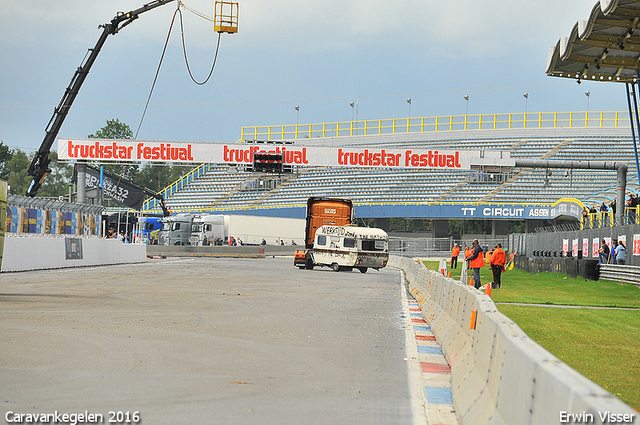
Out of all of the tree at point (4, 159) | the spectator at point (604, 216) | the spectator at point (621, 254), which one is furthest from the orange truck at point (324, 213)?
the tree at point (4, 159)

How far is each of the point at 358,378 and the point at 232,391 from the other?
154cm

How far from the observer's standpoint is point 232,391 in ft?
23.3

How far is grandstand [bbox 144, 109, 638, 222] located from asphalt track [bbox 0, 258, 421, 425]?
49.7 meters

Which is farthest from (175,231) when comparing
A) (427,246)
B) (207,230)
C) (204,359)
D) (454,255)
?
(204,359)

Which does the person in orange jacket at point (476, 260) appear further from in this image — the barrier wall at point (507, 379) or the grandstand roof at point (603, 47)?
the barrier wall at point (507, 379)

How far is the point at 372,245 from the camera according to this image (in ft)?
125

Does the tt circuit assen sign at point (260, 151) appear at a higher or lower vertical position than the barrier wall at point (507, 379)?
higher

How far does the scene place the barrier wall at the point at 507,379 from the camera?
124 inches

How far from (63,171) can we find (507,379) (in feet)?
460

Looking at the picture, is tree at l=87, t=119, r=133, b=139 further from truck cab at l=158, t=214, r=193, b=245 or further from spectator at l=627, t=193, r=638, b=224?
spectator at l=627, t=193, r=638, b=224

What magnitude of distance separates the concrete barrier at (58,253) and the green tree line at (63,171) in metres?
81.1

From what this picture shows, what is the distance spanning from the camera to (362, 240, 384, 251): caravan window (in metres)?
38.0

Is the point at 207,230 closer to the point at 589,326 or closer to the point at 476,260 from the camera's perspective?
the point at 476,260

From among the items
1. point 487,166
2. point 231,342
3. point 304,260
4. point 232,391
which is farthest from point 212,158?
point 232,391
